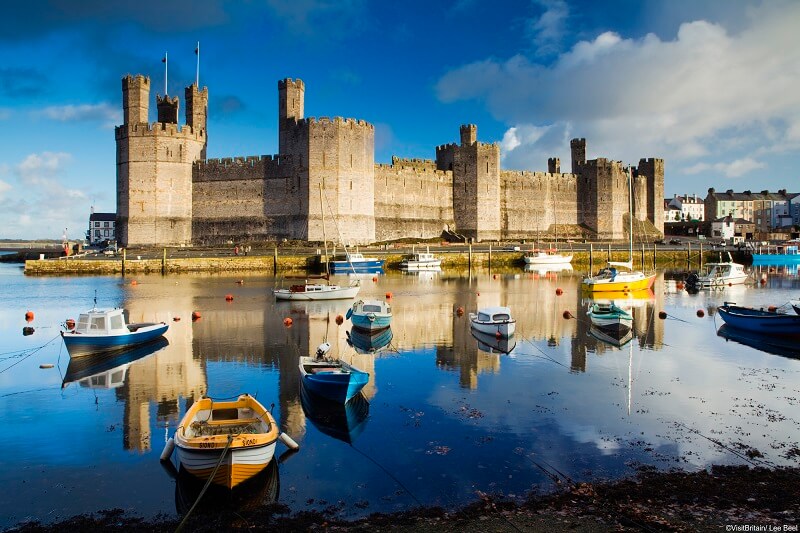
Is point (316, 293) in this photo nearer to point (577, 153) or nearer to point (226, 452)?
point (226, 452)

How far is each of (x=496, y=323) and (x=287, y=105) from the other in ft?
111

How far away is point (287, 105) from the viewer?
48.1 metres

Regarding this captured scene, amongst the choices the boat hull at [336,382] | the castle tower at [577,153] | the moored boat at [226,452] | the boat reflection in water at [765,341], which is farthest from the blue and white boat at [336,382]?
the castle tower at [577,153]

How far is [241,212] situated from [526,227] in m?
27.0

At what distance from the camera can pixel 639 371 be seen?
14.7 m

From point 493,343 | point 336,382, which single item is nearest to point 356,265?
point 493,343

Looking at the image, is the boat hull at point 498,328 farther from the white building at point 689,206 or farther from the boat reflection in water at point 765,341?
the white building at point 689,206

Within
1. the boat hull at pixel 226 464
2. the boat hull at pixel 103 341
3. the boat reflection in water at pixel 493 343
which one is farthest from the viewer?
the boat reflection in water at pixel 493 343

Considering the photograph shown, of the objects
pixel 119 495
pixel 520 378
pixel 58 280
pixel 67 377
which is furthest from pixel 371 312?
pixel 58 280

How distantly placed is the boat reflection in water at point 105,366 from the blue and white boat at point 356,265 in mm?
22935

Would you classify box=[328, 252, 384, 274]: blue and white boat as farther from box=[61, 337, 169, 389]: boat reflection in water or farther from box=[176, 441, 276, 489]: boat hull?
box=[176, 441, 276, 489]: boat hull

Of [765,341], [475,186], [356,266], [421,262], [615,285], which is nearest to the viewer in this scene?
[765,341]

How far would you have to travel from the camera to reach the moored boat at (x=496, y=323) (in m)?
18.8

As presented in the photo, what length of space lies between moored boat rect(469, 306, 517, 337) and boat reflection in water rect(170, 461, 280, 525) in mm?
11162
